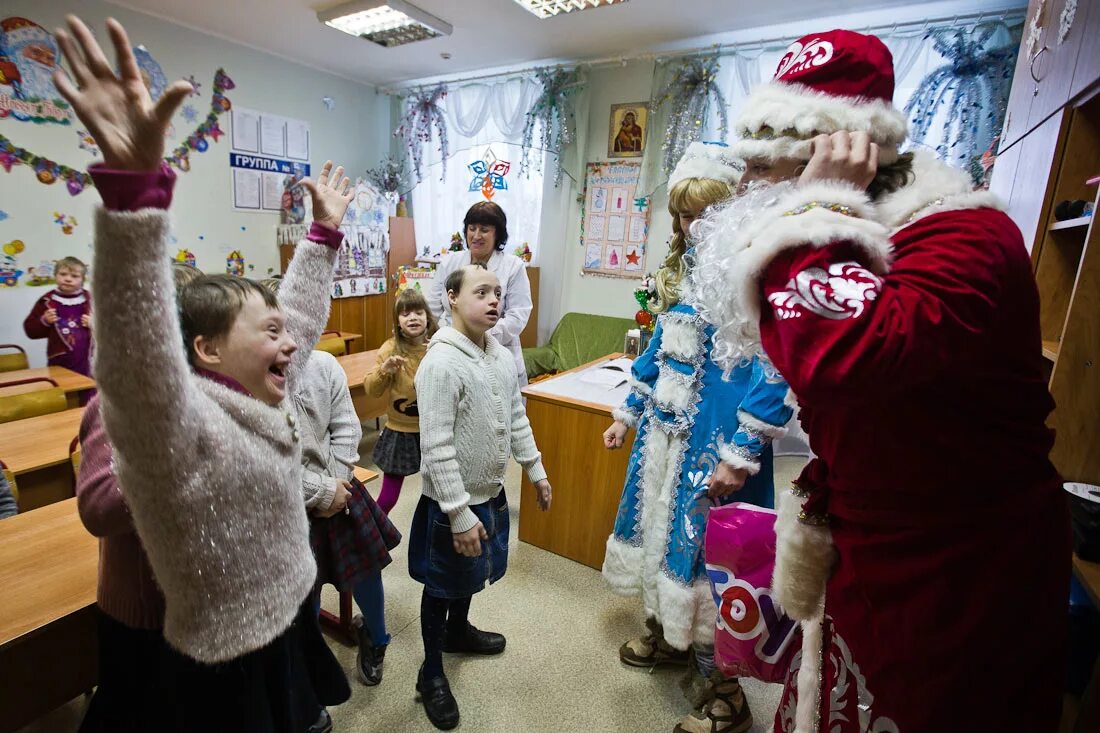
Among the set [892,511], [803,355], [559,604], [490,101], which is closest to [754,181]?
[803,355]

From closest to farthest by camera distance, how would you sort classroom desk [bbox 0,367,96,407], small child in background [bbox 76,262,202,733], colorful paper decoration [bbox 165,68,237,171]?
small child in background [bbox 76,262,202,733]
classroom desk [bbox 0,367,96,407]
colorful paper decoration [bbox 165,68,237,171]

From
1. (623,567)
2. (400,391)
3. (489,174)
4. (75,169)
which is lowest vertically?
(623,567)

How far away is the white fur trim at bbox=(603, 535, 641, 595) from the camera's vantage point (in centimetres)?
169

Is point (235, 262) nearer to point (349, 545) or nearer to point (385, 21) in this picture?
point (385, 21)

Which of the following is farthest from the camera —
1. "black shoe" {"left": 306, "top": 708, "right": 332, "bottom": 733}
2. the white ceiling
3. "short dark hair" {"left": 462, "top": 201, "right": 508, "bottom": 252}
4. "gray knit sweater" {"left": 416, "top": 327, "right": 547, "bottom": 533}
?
the white ceiling

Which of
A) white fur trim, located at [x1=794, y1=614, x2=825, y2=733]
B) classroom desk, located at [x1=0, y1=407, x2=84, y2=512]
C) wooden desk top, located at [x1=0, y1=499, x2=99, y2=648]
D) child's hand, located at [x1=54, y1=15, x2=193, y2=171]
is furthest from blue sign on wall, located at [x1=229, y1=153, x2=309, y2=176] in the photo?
white fur trim, located at [x1=794, y1=614, x2=825, y2=733]

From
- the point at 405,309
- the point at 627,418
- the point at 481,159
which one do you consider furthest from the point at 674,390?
the point at 481,159

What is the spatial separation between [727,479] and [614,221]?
3.54m

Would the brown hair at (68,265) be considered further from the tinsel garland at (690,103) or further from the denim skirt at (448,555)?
the tinsel garland at (690,103)

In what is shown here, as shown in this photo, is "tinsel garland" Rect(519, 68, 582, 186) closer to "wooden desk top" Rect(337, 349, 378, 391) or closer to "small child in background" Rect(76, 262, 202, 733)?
"wooden desk top" Rect(337, 349, 378, 391)

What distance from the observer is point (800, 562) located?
0.87 metres

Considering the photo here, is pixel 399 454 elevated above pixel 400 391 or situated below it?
below

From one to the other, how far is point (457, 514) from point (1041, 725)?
115cm

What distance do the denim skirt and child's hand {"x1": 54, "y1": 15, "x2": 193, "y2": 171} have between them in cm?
115
